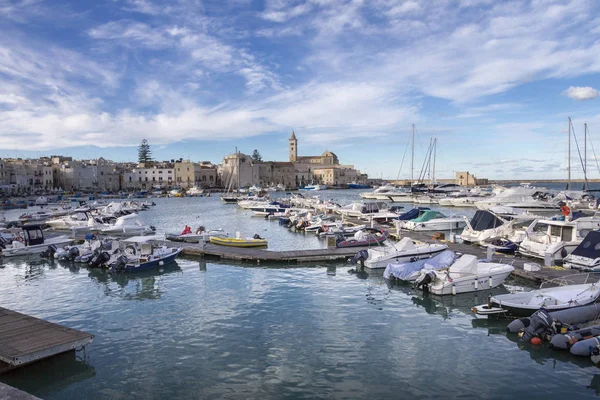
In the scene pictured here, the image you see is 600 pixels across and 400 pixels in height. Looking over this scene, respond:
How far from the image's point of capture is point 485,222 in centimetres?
2827

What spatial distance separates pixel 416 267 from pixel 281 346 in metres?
9.13

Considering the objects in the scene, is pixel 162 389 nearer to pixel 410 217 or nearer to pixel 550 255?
pixel 550 255

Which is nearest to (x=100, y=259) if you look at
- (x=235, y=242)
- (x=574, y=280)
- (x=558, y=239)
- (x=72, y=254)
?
(x=72, y=254)

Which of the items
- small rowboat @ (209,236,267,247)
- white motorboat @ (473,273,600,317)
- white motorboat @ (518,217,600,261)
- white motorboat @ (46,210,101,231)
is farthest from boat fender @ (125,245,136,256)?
white motorboat @ (518,217,600,261)

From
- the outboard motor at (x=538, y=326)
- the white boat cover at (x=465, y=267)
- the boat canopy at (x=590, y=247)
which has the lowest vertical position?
the outboard motor at (x=538, y=326)

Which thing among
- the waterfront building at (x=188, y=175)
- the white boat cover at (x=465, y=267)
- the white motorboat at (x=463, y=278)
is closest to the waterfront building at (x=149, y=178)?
the waterfront building at (x=188, y=175)

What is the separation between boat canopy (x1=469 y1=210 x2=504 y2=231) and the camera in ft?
92.0

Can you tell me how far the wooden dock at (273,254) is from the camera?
24500mm

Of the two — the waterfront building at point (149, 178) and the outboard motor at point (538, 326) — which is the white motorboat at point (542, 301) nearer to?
the outboard motor at point (538, 326)

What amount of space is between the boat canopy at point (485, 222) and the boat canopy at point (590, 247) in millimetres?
7467

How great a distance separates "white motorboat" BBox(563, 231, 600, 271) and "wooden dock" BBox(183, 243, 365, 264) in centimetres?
1057

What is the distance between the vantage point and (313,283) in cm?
1981

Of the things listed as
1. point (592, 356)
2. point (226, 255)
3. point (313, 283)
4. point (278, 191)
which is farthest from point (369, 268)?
point (278, 191)

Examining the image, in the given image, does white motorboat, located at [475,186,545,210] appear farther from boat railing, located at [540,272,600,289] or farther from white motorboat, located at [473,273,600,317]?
white motorboat, located at [473,273,600,317]
